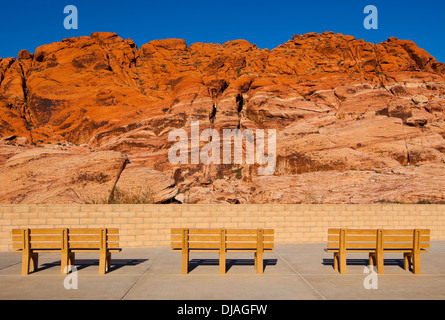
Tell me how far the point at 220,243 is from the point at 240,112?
37.5 meters

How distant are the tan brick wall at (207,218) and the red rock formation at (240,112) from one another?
8.34 m

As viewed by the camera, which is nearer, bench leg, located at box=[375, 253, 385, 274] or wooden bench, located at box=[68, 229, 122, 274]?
wooden bench, located at box=[68, 229, 122, 274]

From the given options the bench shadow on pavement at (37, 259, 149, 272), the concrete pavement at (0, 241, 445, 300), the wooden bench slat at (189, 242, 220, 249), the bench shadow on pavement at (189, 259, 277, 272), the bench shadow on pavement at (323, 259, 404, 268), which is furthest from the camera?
the bench shadow on pavement at (323, 259, 404, 268)

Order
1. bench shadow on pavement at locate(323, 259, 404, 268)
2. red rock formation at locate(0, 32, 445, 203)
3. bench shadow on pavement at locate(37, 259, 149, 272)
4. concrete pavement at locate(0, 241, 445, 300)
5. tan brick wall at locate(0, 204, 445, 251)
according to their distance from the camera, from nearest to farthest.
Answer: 1. concrete pavement at locate(0, 241, 445, 300)
2. bench shadow on pavement at locate(37, 259, 149, 272)
3. bench shadow on pavement at locate(323, 259, 404, 268)
4. tan brick wall at locate(0, 204, 445, 251)
5. red rock formation at locate(0, 32, 445, 203)

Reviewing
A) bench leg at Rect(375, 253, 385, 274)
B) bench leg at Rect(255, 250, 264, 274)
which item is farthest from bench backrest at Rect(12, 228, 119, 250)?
bench leg at Rect(375, 253, 385, 274)

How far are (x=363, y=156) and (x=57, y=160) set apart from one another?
827 inches

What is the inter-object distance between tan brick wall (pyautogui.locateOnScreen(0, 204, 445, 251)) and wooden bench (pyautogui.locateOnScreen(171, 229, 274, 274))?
4239mm

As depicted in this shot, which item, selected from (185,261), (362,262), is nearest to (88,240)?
(185,261)

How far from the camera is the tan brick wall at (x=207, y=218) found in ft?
38.2

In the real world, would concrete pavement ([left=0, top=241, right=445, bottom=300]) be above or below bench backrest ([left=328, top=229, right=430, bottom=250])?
below

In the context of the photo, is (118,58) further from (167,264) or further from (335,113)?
(167,264)

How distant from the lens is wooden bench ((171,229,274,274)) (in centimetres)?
780

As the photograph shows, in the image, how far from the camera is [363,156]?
28344 millimetres

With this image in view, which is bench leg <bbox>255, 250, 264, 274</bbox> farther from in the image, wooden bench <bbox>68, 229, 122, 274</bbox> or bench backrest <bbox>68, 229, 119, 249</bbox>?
bench backrest <bbox>68, 229, 119, 249</bbox>
